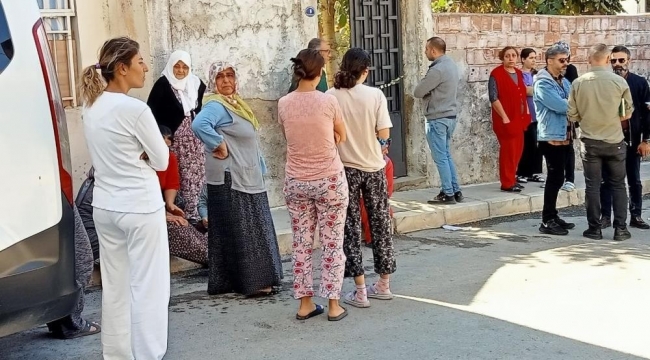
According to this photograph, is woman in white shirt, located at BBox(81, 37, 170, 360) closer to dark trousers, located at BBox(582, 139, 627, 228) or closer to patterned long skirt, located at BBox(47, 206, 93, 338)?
patterned long skirt, located at BBox(47, 206, 93, 338)

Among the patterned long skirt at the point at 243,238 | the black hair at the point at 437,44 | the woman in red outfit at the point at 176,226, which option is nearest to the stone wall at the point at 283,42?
the black hair at the point at 437,44

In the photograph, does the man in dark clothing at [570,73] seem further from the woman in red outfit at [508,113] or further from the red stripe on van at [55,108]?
the red stripe on van at [55,108]

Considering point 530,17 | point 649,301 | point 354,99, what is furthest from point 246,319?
point 530,17

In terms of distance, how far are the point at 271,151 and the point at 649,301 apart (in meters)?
4.32

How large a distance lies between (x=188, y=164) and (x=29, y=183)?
3595 millimetres

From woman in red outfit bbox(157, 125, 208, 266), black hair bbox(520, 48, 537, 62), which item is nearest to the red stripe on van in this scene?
woman in red outfit bbox(157, 125, 208, 266)

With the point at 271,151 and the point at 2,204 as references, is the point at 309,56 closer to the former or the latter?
the point at 2,204

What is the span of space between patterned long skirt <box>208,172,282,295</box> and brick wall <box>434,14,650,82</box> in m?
5.16

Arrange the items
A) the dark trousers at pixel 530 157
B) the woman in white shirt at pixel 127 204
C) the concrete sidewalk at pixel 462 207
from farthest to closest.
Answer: the dark trousers at pixel 530 157 < the concrete sidewalk at pixel 462 207 < the woman in white shirt at pixel 127 204

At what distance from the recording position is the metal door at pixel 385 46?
9.88 meters

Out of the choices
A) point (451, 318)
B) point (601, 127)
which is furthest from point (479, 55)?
point (451, 318)

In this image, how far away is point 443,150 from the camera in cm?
941

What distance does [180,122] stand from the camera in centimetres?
736

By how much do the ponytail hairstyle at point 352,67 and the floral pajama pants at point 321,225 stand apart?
2.17 feet
